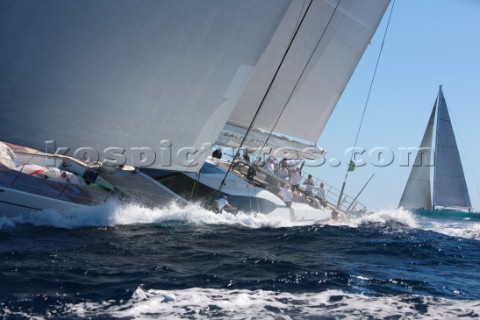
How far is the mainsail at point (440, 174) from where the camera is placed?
30.2 metres

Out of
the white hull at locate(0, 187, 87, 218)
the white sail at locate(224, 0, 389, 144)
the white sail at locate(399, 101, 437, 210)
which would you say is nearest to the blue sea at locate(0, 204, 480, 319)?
the white hull at locate(0, 187, 87, 218)

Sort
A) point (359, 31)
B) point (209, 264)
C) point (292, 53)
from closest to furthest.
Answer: point (209, 264) → point (292, 53) → point (359, 31)

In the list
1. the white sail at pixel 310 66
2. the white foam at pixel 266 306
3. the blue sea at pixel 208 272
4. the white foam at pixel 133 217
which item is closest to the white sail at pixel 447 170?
the white sail at pixel 310 66

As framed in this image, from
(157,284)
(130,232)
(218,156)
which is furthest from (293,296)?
(218,156)

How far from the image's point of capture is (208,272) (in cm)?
541

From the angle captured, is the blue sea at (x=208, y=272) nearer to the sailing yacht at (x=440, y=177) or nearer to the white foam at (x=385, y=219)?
the white foam at (x=385, y=219)

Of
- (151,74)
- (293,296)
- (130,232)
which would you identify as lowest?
(130,232)

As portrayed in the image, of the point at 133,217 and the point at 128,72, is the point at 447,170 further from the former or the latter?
the point at 128,72

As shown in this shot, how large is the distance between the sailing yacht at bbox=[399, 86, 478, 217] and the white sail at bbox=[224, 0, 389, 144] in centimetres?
1776

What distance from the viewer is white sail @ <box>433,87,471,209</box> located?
3020 cm

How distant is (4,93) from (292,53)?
8379mm

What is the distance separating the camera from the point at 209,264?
585 cm

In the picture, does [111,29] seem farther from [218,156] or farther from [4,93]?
[218,156]

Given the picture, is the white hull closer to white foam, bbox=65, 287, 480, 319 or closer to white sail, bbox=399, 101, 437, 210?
white foam, bbox=65, 287, 480, 319
